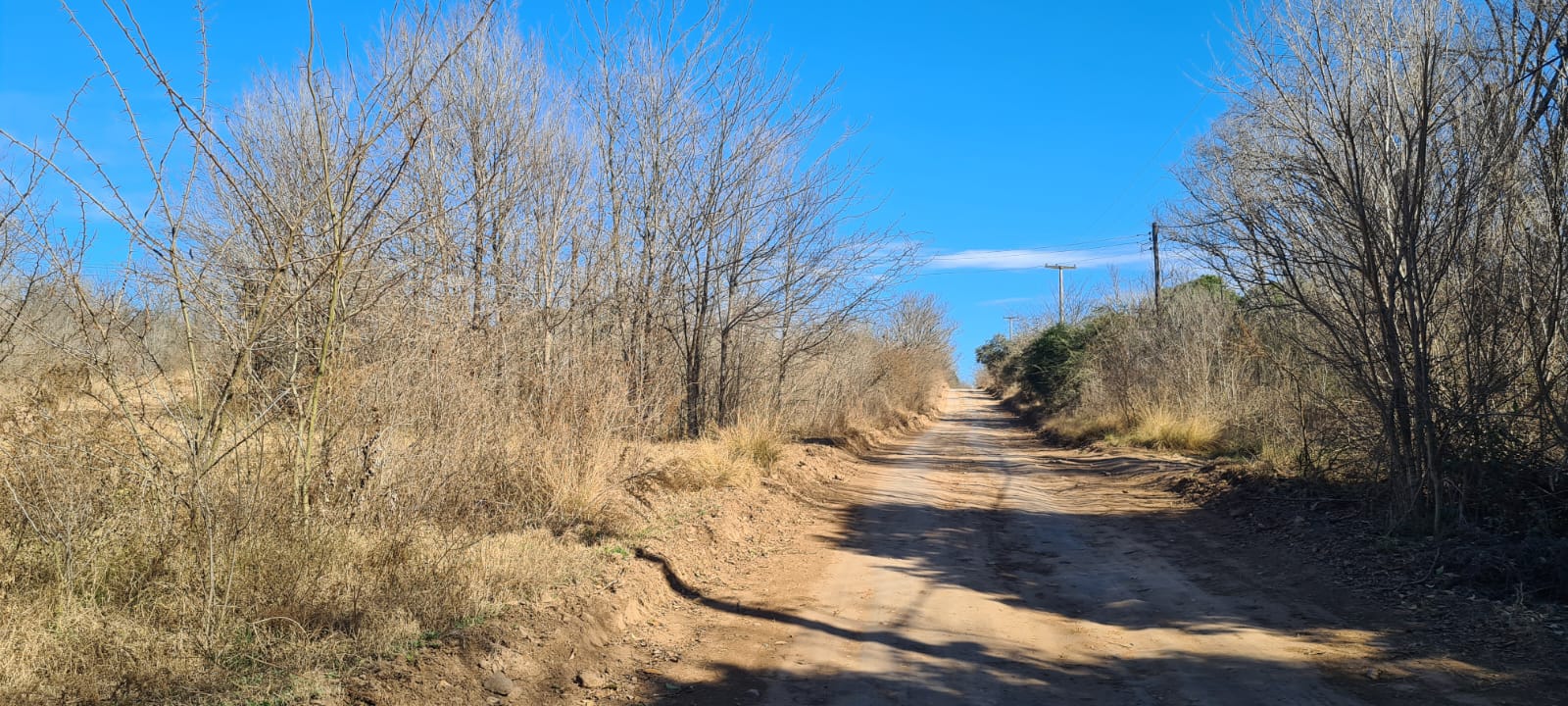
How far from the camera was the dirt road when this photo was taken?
16.0ft

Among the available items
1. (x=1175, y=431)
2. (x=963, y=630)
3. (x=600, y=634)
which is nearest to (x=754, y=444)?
(x=963, y=630)

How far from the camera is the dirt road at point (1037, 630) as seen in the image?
4867mm

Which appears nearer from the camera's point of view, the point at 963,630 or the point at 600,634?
the point at 600,634

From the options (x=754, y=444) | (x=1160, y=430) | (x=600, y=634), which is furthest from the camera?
(x=1160, y=430)

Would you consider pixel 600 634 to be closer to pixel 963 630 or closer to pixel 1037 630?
pixel 963 630

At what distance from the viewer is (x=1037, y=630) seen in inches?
240

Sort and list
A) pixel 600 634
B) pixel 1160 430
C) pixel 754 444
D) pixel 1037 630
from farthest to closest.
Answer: pixel 1160 430 → pixel 754 444 → pixel 1037 630 → pixel 600 634

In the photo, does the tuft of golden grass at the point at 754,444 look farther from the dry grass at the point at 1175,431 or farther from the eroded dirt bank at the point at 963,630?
the dry grass at the point at 1175,431

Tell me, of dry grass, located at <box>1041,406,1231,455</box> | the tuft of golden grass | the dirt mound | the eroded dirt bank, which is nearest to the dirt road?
the eroded dirt bank

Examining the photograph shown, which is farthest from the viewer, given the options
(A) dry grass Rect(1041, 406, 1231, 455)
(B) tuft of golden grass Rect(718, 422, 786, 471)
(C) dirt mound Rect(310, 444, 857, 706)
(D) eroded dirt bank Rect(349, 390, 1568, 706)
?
(A) dry grass Rect(1041, 406, 1231, 455)

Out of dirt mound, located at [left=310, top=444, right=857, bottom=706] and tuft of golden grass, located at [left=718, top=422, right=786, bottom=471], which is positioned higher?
tuft of golden grass, located at [left=718, top=422, right=786, bottom=471]

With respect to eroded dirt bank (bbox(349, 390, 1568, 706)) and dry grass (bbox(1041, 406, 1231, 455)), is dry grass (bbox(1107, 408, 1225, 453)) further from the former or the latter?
eroded dirt bank (bbox(349, 390, 1568, 706))

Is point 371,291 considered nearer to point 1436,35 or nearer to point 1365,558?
point 1365,558

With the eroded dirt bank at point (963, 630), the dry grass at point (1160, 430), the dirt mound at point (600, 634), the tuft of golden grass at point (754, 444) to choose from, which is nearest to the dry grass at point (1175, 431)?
the dry grass at point (1160, 430)
